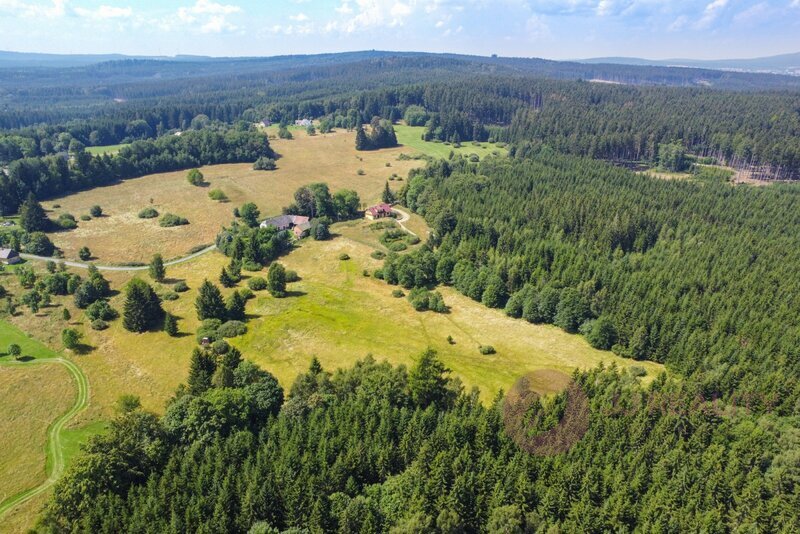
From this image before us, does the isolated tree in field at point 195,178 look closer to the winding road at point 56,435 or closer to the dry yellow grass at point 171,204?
the dry yellow grass at point 171,204

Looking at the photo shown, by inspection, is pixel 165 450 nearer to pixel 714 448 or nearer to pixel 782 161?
pixel 714 448

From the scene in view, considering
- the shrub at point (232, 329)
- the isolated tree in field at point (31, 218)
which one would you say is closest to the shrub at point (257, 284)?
the shrub at point (232, 329)

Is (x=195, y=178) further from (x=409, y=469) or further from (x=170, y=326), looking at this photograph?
(x=409, y=469)

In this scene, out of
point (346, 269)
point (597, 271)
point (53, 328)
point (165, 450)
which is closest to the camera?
point (165, 450)

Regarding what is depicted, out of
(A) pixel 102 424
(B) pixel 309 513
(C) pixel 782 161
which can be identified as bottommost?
(A) pixel 102 424

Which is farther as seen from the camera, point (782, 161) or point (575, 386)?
point (782, 161)

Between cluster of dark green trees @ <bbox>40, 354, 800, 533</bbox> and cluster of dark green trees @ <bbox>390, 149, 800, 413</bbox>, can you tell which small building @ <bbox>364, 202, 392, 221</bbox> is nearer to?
cluster of dark green trees @ <bbox>390, 149, 800, 413</bbox>

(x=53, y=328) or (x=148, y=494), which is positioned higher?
(x=148, y=494)

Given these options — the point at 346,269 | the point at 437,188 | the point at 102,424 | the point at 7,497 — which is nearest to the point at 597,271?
the point at 346,269
